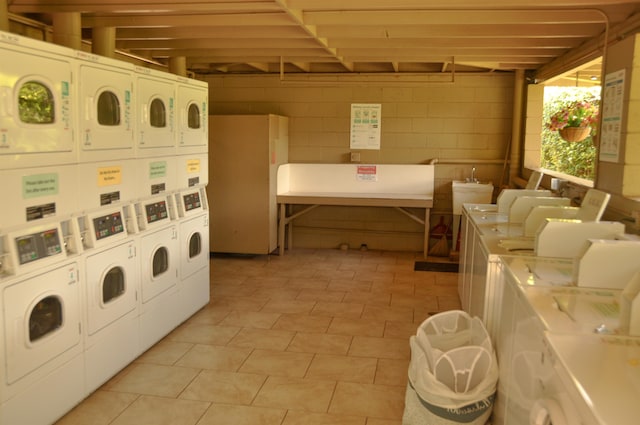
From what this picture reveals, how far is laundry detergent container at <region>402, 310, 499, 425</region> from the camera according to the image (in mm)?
2691

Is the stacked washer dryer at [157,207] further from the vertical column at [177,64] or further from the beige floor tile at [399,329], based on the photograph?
the vertical column at [177,64]

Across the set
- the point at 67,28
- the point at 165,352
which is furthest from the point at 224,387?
the point at 67,28

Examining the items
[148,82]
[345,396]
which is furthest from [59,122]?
[345,396]

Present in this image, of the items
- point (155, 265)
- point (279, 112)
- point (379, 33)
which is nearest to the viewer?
point (155, 265)

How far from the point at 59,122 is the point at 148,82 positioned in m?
1.05

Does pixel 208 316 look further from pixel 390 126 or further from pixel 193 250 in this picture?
pixel 390 126

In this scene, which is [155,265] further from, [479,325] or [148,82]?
[479,325]

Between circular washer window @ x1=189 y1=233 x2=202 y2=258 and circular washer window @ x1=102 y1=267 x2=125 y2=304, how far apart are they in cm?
112

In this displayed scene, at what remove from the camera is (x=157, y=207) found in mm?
4109

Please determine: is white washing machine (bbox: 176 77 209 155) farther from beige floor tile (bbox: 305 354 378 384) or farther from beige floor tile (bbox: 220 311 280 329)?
beige floor tile (bbox: 305 354 378 384)

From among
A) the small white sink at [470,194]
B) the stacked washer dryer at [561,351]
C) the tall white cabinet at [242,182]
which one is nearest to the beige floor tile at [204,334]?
the stacked washer dryer at [561,351]

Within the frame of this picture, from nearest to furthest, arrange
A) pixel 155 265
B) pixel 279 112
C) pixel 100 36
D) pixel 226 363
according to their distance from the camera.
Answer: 1. pixel 226 363
2. pixel 155 265
3. pixel 100 36
4. pixel 279 112

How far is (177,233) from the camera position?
4418 mm

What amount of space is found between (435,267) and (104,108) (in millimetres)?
4229
